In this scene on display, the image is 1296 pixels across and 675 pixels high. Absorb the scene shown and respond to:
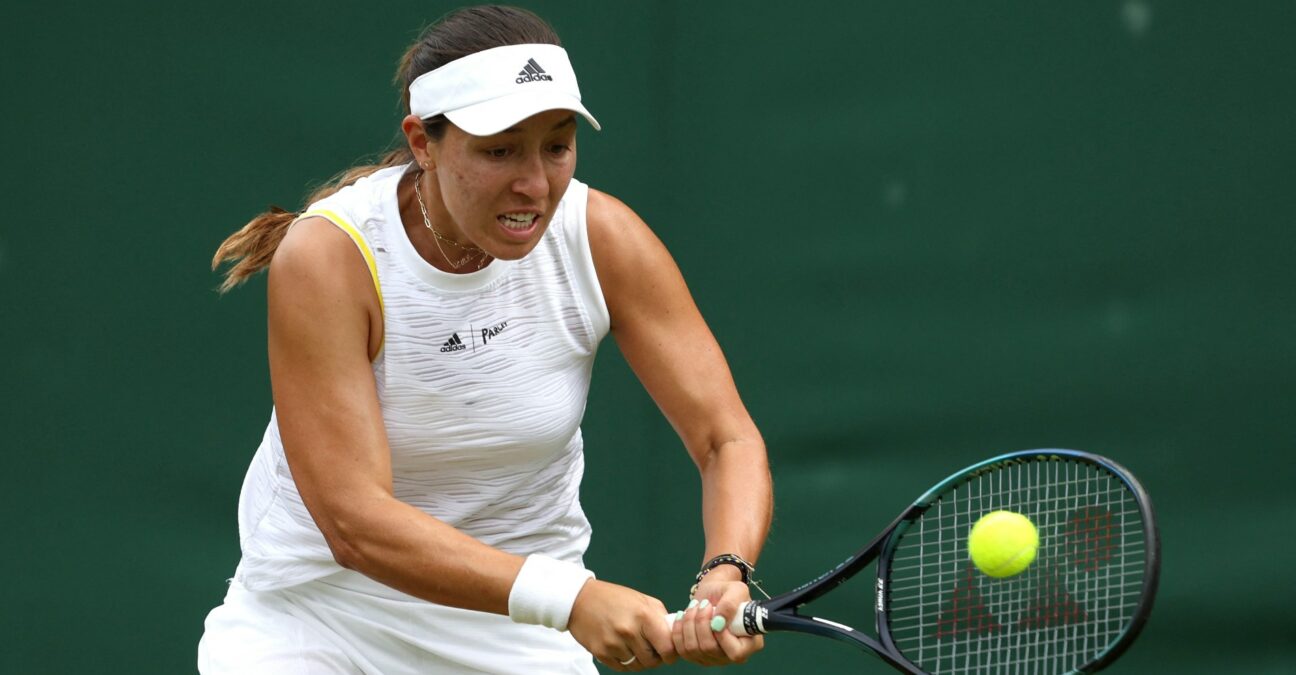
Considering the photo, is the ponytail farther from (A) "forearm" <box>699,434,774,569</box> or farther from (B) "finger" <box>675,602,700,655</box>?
(B) "finger" <box>675,602,700,655</box>

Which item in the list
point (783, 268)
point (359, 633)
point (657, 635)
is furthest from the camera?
point (783, 268)

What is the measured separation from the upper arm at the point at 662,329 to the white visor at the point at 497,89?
0.28m

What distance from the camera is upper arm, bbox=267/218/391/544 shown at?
7.88 ft

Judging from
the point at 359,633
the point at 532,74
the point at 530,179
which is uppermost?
the point at 532,74

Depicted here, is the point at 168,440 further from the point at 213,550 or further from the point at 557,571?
the point at 557,571

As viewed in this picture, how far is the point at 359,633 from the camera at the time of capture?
2.66 meters

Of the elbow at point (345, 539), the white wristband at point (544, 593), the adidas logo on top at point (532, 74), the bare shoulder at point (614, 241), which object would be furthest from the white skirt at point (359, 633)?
the adidas logo on top at point (532, 74)

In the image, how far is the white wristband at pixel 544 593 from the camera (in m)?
2.35

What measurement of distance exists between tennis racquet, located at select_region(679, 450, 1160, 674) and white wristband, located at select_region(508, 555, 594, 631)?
225mm

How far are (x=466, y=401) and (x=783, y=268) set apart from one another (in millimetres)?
1498

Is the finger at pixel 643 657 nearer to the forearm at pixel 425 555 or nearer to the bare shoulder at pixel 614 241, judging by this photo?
→ the forearm at pixel 425 555

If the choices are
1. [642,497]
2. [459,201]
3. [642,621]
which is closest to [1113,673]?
[642,497]

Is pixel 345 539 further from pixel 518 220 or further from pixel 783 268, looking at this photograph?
pixel 783 268

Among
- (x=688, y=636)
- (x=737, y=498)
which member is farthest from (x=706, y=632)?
(x=737, y=498)
